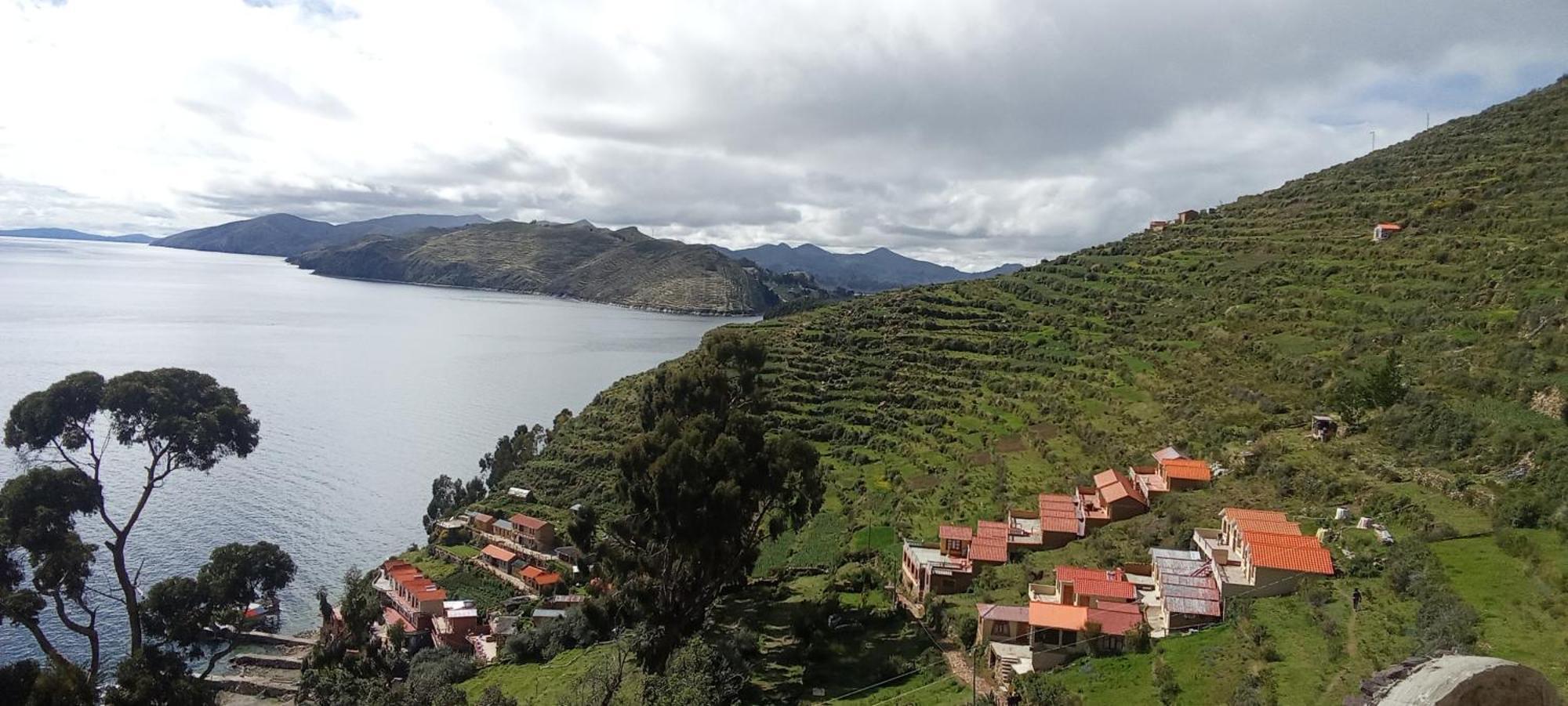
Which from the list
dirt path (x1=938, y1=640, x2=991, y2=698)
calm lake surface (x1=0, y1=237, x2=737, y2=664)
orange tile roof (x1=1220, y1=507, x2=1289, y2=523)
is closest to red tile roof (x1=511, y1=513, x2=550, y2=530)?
calm lake surface (x1=0, y1=237, x2=737, y2=664)

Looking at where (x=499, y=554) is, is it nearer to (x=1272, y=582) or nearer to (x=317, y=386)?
(x=1272, y=582)

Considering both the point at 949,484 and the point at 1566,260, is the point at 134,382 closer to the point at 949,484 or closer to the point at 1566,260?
the point at 949,484

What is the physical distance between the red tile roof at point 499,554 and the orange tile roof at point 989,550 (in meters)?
24.9

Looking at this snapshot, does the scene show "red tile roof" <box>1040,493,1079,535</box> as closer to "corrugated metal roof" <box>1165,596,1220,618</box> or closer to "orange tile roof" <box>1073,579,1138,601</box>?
"orange tile roof" <box>1073,579,1138,601</box>

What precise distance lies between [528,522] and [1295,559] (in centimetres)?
3538

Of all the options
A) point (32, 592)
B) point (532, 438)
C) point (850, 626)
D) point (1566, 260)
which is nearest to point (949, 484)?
point (850, 626)

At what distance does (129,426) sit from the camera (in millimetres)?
26172

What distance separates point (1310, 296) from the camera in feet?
146

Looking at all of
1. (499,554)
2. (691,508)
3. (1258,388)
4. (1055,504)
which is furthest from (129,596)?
(1258,388)

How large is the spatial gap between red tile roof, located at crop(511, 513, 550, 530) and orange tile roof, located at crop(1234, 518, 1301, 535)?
109 feet

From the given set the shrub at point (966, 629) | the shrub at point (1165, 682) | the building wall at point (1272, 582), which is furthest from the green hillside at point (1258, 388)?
the shrub at point (966, 629)

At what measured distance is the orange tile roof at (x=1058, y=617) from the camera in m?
19.5

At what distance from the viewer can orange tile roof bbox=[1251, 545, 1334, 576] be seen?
19625 millimetres

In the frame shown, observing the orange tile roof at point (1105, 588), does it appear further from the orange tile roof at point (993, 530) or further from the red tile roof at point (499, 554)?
the red tile roof at point (499, 554)
